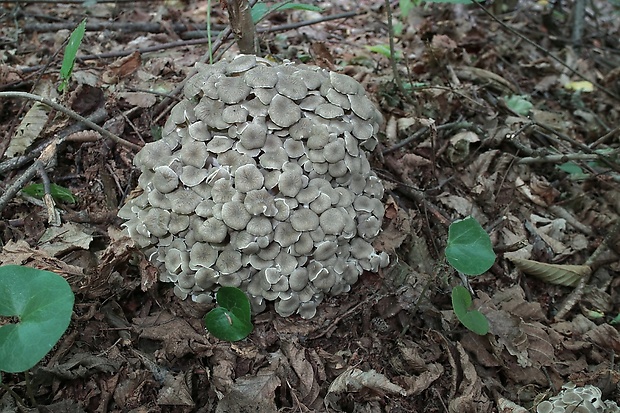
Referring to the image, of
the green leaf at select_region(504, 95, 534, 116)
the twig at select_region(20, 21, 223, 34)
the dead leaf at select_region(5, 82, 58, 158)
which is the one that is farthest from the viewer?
the twig at select_region(20, 21, 223, 34)

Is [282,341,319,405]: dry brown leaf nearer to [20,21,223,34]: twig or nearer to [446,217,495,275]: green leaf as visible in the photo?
[446,217,495,275]: green leaf

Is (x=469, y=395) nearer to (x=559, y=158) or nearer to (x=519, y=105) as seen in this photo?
(x=559, y=158)

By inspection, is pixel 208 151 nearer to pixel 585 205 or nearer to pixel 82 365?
pixel 82 365

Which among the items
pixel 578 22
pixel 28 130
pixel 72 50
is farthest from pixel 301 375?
pixel 578 22

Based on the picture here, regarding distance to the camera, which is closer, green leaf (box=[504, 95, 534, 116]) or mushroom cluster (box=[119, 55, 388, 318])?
mushroom cluster (box=[119, 55, 388, 318])

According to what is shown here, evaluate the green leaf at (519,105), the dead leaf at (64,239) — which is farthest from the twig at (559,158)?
the dead leaf at (64,239)

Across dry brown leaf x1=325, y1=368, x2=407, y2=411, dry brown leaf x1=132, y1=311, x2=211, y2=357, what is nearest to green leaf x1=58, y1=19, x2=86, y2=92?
dry brown leaf x1=132, y1=311, x2=211, y2=357

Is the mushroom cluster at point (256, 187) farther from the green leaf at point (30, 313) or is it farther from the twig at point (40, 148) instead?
the twig at point (40, 148)
